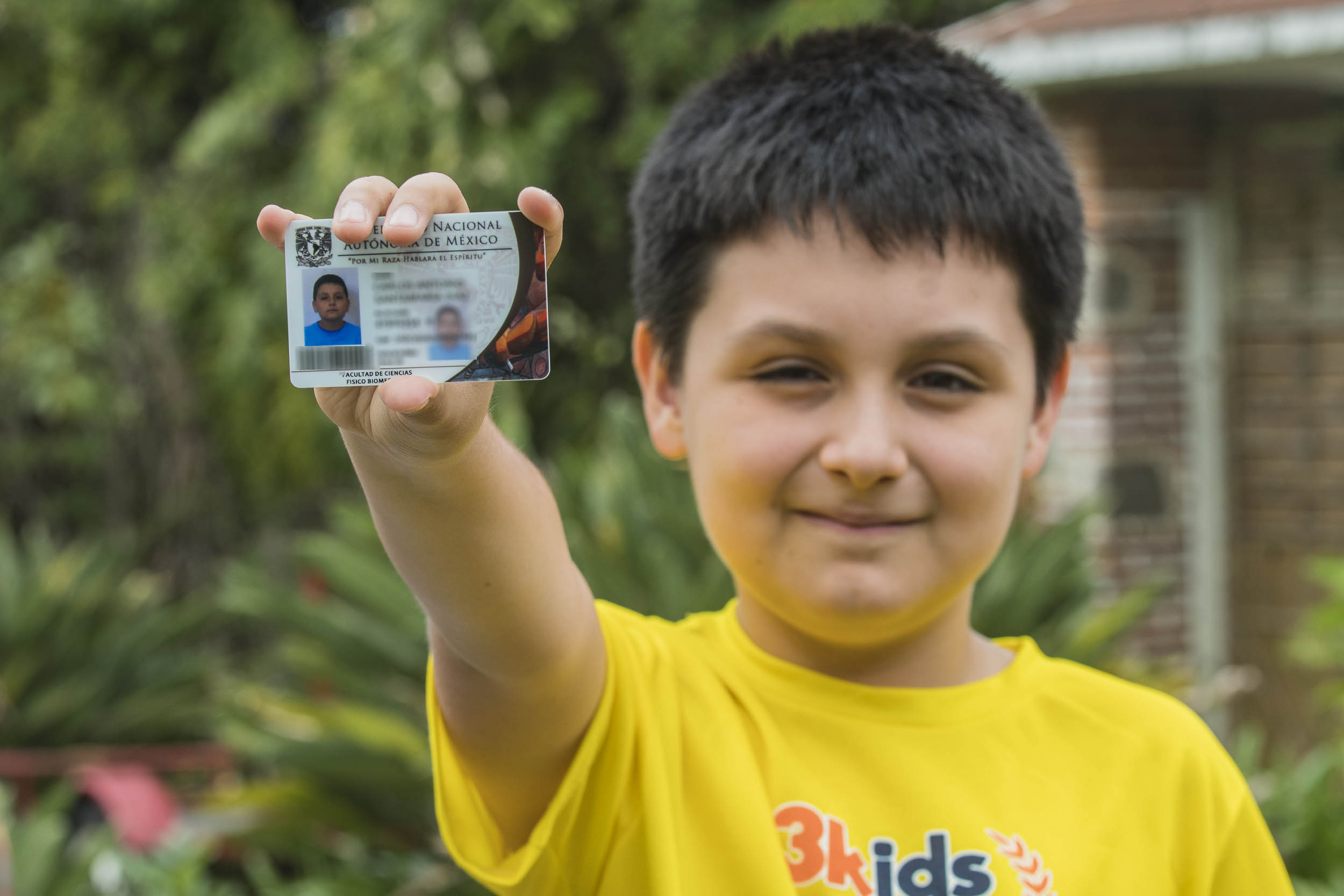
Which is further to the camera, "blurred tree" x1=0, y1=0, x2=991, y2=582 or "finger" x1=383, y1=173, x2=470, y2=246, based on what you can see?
"blurred tree" x1=0, y1=0, x2=991, y2=582

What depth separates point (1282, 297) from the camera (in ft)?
19.0

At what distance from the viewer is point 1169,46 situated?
494cm

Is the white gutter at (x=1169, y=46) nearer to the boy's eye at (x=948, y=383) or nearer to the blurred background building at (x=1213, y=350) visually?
the blurred background building at (x=1213, y=350)

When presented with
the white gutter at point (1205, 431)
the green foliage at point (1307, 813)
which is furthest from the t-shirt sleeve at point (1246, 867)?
the white gutter at point (1205, 431)

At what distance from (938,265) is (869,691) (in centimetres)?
45

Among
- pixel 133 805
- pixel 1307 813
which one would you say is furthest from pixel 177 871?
pixel 1307 813

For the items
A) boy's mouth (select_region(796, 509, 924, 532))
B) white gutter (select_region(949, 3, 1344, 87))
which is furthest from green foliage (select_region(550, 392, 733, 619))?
white gutter (select_region(949, 3, 1344, 87))

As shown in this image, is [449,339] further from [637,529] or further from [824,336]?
[637,529]

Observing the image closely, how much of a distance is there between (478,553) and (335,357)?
0.21m

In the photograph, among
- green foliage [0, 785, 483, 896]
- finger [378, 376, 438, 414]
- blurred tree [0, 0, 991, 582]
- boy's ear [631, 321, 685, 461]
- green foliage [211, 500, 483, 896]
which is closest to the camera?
finger [378, 376, 438, 414]

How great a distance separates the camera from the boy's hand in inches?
37.0

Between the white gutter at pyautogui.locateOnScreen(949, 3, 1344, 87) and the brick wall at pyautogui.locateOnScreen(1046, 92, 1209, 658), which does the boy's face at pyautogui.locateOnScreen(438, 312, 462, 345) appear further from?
the brick wall at pyautogui.locateOnScreen(1046, 92, 1209, 658)

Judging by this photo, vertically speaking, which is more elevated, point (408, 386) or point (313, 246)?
point (313, 246)

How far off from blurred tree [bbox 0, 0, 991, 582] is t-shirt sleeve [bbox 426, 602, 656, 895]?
4623 mm
